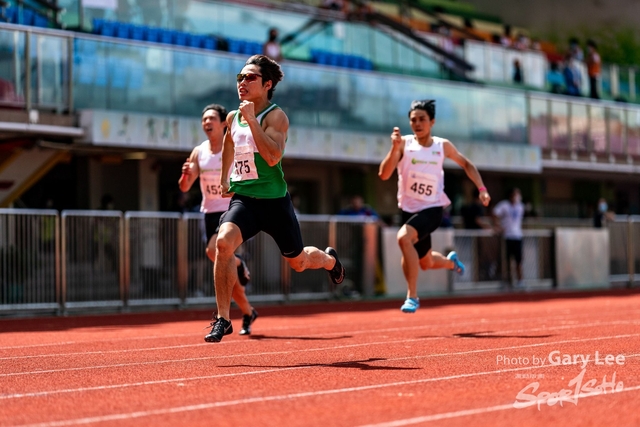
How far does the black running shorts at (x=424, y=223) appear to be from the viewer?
12.8 m

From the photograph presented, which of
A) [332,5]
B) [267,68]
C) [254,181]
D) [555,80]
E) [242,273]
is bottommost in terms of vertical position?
[242,273]

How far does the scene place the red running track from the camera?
6.07 m

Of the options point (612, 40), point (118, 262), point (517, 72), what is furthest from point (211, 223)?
point (612, 40)

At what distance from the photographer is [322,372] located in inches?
319

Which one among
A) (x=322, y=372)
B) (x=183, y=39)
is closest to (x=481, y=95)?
(x=183, y=39)

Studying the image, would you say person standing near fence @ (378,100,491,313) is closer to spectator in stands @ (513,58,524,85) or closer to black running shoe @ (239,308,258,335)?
black running shoe @ (239,308,258,335)

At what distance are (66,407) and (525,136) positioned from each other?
26.3 metres

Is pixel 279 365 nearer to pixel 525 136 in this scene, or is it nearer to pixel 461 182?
pixel 525 136

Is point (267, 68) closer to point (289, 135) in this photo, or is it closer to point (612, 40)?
point (289, 135)

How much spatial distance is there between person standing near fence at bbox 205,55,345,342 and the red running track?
80cm

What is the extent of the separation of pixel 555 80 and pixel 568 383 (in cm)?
2833

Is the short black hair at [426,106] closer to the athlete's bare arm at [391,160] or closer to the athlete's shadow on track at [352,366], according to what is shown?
the athlete's bare arm at [391,160]

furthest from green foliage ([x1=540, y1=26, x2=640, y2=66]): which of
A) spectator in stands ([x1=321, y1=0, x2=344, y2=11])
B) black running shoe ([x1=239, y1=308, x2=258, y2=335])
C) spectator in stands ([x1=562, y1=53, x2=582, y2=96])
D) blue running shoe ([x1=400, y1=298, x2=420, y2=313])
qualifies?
black running shoe ([x1=239, y1=308, x2=258, y2=335])

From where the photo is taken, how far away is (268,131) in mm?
9281
